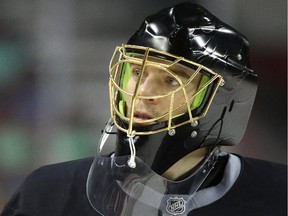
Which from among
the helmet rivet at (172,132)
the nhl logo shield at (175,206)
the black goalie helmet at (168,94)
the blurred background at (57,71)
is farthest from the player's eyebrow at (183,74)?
the blurred background at (57,71)

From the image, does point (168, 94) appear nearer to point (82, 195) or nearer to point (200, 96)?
point (200, 96)

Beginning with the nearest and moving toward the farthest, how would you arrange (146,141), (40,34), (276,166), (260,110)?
(146,141), (276,166), (40,34), (260,110)

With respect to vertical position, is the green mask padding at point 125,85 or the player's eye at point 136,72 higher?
the player's eye at point 136,72

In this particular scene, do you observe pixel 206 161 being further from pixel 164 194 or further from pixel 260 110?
pixel 260 110

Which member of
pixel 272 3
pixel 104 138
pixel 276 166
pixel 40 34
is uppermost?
pixel 272 3

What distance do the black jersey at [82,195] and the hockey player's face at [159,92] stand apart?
0.21 meters

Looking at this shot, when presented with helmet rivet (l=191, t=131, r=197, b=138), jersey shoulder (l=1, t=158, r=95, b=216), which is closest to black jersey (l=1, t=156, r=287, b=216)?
jersey shoulder (l=1, t=158, r=95, b=216)

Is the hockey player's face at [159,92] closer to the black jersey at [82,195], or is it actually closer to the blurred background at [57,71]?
the black jersey at [82,195]

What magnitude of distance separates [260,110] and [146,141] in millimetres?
626

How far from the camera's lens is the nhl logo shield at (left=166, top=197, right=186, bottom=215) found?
0.90m

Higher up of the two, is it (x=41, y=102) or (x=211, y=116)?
(x=211, y=116)

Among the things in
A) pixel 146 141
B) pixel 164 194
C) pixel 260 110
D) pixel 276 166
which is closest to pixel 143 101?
pixel 146 141

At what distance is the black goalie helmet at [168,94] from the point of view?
0.87 meters

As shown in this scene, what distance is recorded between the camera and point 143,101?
88cm
